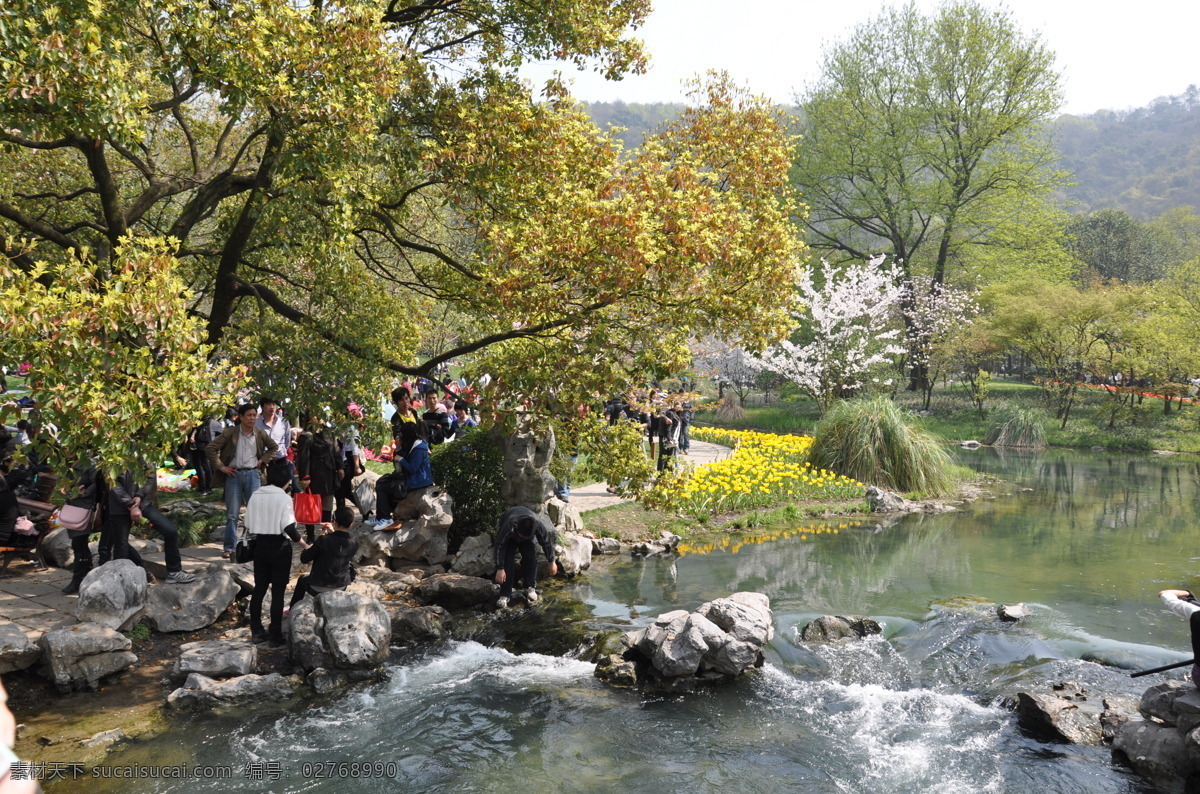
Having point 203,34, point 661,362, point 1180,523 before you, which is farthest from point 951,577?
point 203,34

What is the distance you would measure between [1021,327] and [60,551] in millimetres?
32290

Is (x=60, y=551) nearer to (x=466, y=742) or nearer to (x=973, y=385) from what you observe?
(x=466, y=742)

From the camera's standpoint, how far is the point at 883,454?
17.7 m

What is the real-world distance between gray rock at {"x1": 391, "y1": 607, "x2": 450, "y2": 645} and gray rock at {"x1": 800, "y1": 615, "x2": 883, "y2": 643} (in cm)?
387

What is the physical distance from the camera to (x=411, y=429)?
10.7 metres

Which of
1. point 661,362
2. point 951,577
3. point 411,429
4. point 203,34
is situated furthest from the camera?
point 951,577

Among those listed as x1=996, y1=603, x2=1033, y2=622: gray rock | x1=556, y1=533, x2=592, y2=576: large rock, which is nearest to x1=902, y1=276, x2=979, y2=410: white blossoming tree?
x1=996, y1=603, x2=1033, y2=622: gray rock

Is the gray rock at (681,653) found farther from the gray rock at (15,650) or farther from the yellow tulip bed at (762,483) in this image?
the yellow tulip bed at (762,483)

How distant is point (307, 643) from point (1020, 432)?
2793cm

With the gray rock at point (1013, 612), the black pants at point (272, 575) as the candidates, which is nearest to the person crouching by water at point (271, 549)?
the black pants at point (272, 575)

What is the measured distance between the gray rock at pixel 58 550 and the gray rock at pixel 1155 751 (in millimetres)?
10516

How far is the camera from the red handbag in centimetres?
1029

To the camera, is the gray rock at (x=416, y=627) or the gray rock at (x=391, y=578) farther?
the gray rock at (x=391, y=578)

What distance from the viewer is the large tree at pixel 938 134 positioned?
1316 inches
